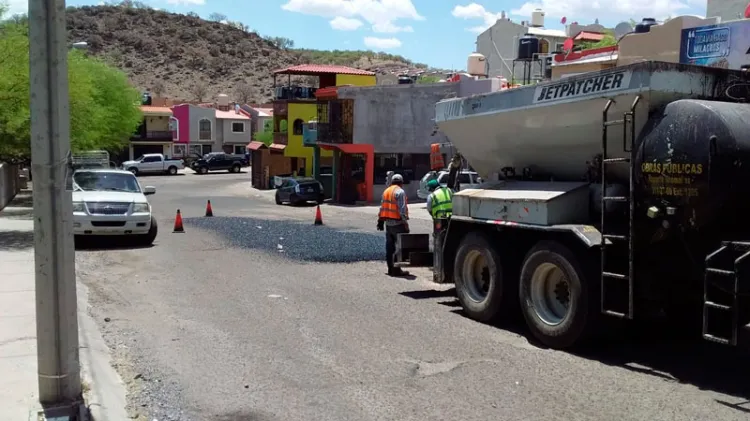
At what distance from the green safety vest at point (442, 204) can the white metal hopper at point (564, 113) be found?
0.62 m

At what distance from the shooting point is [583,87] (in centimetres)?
783

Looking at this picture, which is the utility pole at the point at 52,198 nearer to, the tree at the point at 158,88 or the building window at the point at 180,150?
the building window at the point at 180,150

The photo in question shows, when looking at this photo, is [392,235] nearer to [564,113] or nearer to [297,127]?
[564,113]

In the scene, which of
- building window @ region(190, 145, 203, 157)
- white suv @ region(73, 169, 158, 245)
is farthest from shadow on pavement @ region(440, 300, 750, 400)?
building window @ region(190, 145, 203, 157)

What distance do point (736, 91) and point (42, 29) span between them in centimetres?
591

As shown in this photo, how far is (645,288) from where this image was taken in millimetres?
7121

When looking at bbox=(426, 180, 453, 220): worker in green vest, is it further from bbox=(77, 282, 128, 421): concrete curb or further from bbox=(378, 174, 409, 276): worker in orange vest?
bbox=(77, 282, 128, 421): concrete curb

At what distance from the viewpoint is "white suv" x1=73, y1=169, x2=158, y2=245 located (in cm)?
1581

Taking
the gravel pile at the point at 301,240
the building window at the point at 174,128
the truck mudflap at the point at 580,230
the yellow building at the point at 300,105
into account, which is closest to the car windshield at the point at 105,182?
the gravel pile at the point at 301,240

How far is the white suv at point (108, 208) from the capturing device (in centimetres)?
1581

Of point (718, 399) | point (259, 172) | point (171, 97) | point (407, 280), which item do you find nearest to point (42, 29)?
point (718, 399)

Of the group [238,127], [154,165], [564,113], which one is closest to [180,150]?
[238,127]

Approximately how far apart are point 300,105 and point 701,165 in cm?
4959

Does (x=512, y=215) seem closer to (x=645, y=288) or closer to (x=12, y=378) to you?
(x=645, y=288)
